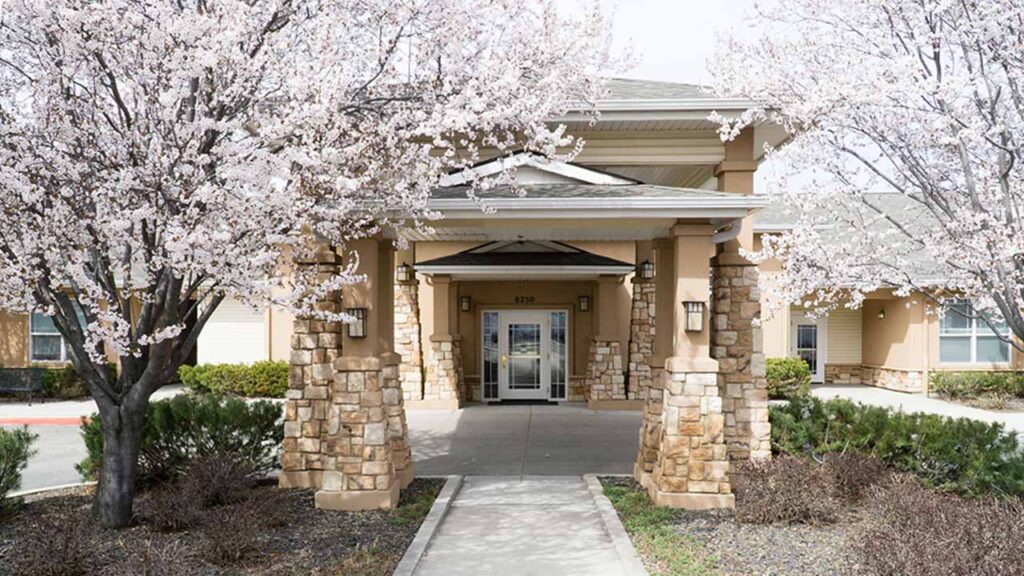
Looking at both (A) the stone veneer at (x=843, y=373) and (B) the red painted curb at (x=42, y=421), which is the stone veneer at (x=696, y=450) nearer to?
(B) the red painted curb at (x=42, y=421)

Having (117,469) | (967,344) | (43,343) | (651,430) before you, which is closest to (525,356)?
(651,430)

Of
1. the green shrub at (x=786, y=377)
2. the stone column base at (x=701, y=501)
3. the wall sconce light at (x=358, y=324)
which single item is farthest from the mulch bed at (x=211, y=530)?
the green shrub at (x=786, y=377)

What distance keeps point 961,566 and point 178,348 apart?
21.6 feet

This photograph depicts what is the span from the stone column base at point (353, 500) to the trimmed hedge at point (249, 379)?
1003 centimetres

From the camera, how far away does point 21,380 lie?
650 inches

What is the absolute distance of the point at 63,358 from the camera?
1827cm

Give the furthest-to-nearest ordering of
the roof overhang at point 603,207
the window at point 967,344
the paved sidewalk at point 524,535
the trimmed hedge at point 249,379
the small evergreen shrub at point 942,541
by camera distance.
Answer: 1. the window at point 967,344
2. the trimmed hedge at point 249,379
3. the roof overhang at point 603,207
4. the paved sidewalk at point 524,535
5. the small evergreen shrub at point 942,541

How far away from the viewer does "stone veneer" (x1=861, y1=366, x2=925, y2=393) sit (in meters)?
17.0

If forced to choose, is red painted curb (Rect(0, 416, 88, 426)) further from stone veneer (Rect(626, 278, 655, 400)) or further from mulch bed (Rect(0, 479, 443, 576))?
stone veneer (Rect(626, 278, 655, 400))

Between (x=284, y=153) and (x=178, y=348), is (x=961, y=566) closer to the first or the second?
(x=284, y=153)

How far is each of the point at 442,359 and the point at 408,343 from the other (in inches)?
36.0

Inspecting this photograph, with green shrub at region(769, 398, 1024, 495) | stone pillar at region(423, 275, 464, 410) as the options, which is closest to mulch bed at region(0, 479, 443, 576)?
green shrub at region(769, 398, 1024, 495)

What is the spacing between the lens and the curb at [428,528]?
5.35 meters

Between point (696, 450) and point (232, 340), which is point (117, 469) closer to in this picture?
point (696, 450)
